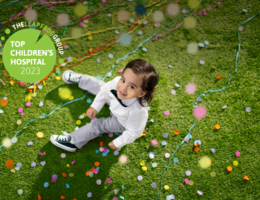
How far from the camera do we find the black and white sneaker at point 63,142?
2.35m

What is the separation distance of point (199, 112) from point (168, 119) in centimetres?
41

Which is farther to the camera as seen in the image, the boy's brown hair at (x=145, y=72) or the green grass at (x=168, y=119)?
the green grass at (x=168, y=119)

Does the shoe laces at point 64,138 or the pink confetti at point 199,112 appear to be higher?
the pink confetti at point 199,112

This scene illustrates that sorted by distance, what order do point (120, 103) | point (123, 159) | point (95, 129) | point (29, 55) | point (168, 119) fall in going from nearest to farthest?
point (120, 103) → point (95, 129) → point (123, 159) → point (168, 119) → point (29, 55)

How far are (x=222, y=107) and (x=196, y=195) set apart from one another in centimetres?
111

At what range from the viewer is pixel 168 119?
2.55 m

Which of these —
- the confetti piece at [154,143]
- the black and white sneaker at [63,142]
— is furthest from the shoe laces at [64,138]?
the confetti piece at [154,143]

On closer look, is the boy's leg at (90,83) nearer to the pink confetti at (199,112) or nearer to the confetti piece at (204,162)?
the pink confetti at (199,112)

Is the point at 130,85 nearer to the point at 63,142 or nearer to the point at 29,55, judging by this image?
the point at 63,142

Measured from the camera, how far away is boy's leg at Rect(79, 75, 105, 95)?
8.23 feet

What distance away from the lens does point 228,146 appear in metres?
2.48

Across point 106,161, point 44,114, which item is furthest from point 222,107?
point 44,114

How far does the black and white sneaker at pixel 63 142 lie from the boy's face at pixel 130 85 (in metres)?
1.02

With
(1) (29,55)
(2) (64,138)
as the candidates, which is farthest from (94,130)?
(1) (29,55)
